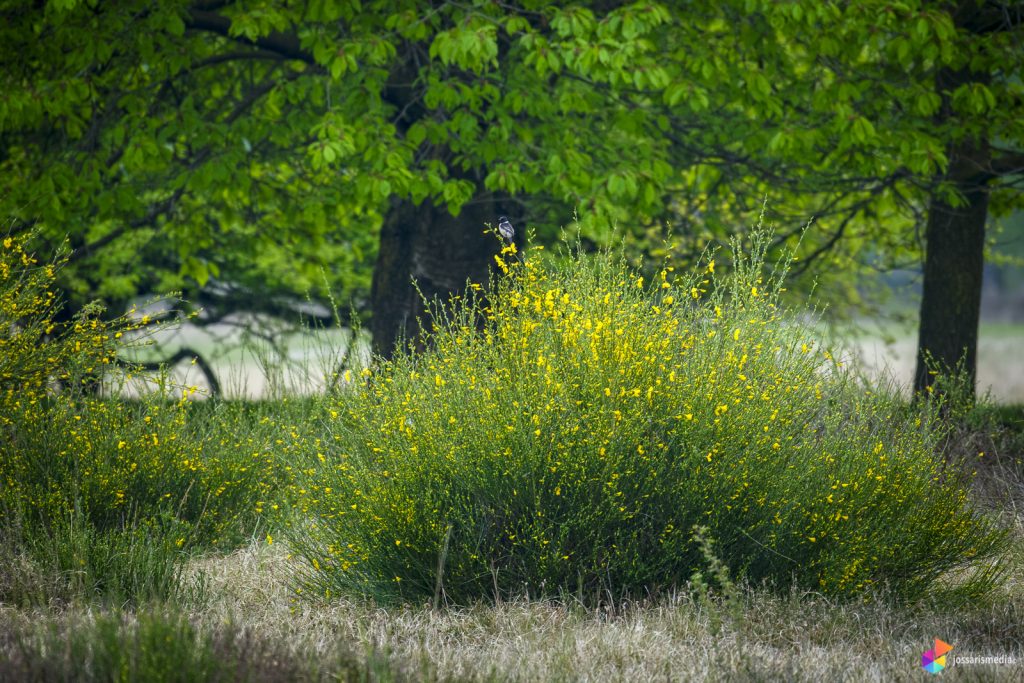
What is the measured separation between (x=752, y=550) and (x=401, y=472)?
1738 millimetres

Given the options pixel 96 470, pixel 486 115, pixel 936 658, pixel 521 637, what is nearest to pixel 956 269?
pixel 486 115

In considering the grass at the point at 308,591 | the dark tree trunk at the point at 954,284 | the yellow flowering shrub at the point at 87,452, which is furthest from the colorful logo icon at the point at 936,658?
the dark tree trunk at the point at 954,284

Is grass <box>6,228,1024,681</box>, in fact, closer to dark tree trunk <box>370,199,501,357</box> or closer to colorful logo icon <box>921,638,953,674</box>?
colorful logo icon <box>921,638,953,674</box>

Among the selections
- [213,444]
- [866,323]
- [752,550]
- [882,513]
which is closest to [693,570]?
[752,550]

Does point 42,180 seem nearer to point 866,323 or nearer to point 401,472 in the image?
point 401,472

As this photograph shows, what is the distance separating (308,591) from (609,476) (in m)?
1.69

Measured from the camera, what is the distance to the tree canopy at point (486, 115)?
851 centimetres

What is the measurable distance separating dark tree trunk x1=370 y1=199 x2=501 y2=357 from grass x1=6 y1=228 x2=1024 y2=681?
286cm

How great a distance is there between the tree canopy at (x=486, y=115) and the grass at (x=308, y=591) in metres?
2.37

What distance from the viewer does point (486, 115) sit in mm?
9148

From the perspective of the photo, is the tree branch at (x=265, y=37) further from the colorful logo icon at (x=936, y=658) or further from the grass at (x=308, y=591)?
the colorful logo icon at (x=936, y=658)

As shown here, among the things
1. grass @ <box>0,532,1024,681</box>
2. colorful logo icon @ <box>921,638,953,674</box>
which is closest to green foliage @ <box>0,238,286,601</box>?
grass @ <box>0,532,1024,681</box>

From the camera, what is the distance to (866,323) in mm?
16609

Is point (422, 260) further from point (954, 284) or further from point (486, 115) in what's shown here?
point (954, 284)
